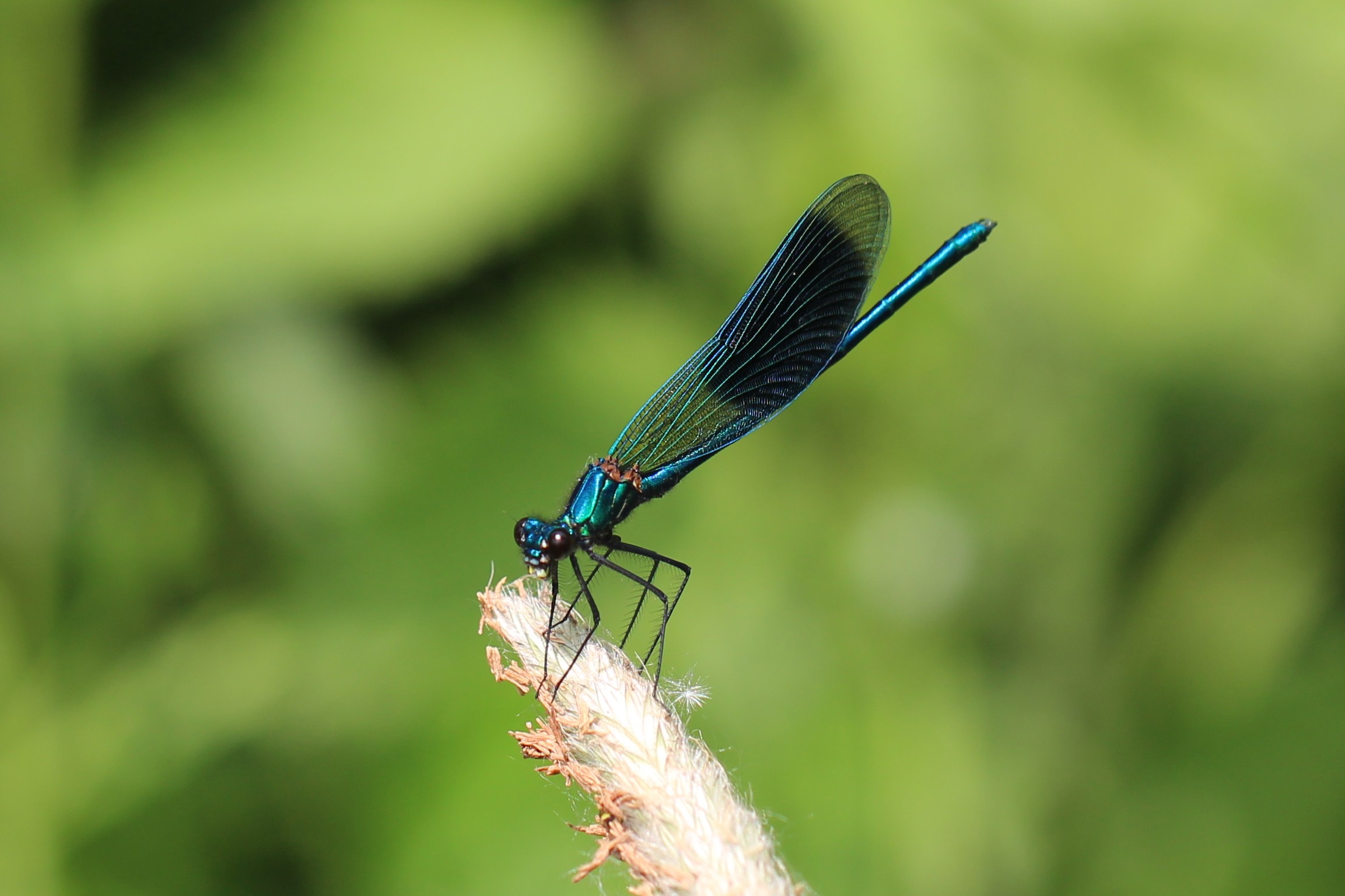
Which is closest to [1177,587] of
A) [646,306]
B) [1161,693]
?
[1161,693]

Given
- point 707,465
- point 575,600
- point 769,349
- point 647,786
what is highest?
point 707,465

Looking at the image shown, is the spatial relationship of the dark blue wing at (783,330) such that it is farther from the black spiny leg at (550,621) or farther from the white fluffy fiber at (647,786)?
the white fluffy fiber at (647,786)

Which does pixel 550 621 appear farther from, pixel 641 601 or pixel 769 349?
pixel 769 349

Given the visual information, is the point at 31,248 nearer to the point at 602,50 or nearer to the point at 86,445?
the point at 86,445

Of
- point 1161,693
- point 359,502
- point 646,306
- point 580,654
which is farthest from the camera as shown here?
point 646,306

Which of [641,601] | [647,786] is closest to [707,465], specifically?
[641,601]
